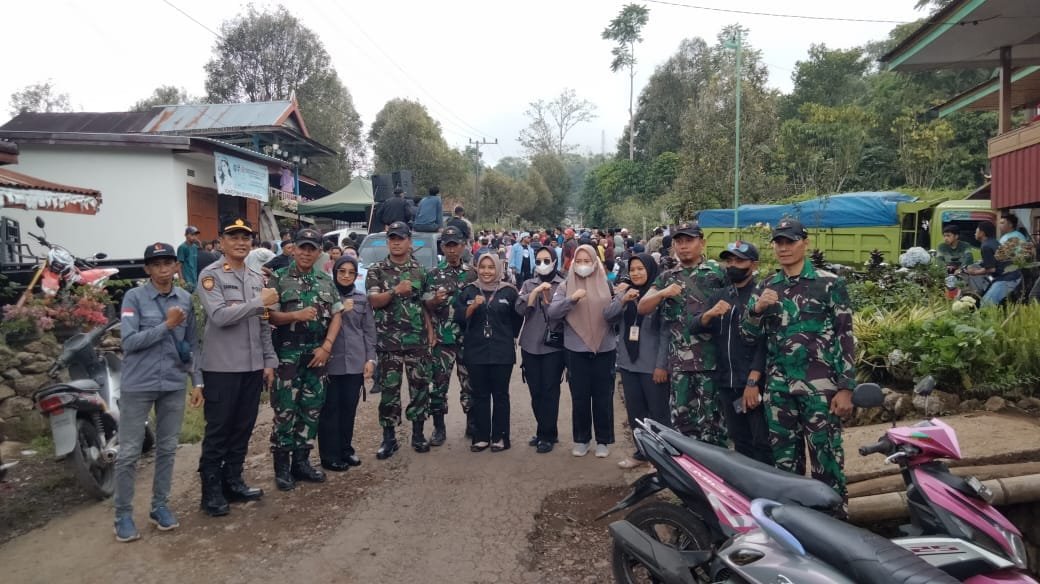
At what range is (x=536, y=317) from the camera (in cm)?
604

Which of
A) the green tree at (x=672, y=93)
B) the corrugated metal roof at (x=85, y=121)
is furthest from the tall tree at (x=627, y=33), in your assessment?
the corrugated metal roof at (x=85, y=121)

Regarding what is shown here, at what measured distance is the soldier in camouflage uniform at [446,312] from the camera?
605 centimetres

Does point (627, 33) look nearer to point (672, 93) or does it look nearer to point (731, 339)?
point (672, 93)

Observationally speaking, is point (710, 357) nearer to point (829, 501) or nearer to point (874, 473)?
point (874, 473)

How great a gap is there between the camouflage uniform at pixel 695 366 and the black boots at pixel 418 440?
2.25 m

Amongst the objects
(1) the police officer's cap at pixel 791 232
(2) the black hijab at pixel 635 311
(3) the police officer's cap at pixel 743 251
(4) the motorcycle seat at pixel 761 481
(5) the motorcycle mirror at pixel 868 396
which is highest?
(1) the police officer's cap at pixel 791 232

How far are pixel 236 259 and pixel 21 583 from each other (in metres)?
2.17

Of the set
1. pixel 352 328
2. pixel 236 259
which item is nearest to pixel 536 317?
pixel 352 328

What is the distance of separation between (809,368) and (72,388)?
4.74 meters

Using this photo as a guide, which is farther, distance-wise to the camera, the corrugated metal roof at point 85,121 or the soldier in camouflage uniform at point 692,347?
the corrugated metal roof at point 85,121

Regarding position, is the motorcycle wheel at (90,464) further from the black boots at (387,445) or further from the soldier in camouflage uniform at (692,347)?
the soldier in camouflage uniform at (692,347)

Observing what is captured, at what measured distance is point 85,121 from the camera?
23.6 meters

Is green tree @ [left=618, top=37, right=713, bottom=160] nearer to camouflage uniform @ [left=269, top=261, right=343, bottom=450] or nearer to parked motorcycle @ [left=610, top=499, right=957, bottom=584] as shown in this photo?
camouflage uniform @ [left=269, top=261, right=343, bottom=450]

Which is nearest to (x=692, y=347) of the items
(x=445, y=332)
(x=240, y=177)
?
(x=445, y=332)
